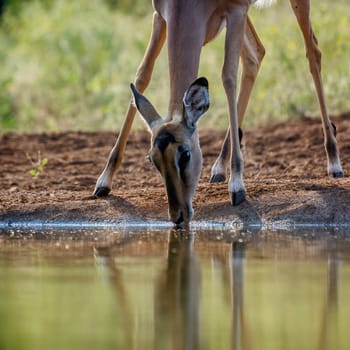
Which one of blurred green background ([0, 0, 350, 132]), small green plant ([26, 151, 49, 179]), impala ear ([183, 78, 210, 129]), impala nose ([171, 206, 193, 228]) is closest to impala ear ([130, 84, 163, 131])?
impala ear ([183, 78, 210, 129])

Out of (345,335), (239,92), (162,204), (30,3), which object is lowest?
(345,335)

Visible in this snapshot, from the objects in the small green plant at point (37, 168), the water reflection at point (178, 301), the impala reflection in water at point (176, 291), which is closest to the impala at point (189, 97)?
the impala reflection in water at point (176, 291)

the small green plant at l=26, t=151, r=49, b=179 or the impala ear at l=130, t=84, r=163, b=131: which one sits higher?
the impala ear at l=130, t=84, r=163, b=131

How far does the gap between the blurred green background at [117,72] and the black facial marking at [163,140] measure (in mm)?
6882

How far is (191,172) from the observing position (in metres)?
8.73

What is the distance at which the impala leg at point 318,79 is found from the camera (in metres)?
10.7

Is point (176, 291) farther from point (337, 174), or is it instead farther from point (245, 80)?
point (245, 80)

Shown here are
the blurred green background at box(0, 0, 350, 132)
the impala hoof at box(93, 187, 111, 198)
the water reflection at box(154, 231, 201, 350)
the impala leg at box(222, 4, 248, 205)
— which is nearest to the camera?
the water reflection at box(154, 231, 201, 350)

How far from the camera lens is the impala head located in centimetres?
841

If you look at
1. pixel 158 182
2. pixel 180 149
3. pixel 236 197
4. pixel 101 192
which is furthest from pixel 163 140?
pixel 158 182

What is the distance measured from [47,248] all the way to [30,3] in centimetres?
2015

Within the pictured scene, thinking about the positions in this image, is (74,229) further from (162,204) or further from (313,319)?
(313,319)

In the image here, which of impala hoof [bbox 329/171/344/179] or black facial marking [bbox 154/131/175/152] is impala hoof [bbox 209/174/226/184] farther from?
black facial marking [bbox 154/131/175/152]

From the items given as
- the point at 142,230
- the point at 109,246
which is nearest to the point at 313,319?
the point at 109,246
